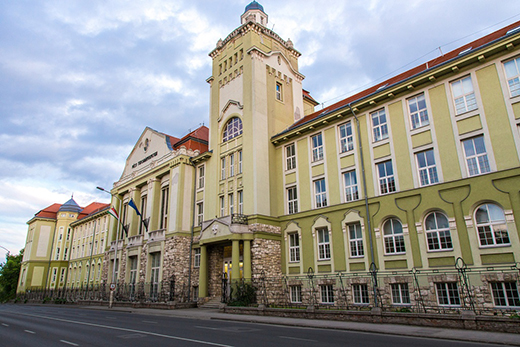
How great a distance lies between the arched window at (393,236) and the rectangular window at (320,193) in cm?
503

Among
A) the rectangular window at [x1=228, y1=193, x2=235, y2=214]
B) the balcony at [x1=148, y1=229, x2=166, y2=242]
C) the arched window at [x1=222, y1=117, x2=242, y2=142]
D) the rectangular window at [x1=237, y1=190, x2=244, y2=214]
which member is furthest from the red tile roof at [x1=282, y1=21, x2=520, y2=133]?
the balcony at [x1=148, y1=229, x2=166, y2=242]

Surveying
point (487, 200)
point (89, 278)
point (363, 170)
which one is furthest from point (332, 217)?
point (89, 278)

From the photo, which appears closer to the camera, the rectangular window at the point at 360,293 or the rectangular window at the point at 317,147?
the rectangular window at the point at 360,293

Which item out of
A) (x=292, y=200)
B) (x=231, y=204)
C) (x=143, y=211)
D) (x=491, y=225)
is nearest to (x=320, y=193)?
(x=292, y=200)

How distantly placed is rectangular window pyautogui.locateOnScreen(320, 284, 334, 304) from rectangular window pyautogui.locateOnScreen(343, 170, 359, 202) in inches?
232

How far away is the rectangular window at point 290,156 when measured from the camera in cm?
2822

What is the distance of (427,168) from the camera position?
65.5 ft

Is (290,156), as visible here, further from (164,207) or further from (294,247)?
(164,207)

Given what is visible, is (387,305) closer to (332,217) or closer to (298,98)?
(332,217)

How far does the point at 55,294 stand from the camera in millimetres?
57906

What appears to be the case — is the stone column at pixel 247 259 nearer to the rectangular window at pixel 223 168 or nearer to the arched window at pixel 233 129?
the rectangular window at pixel 223 168

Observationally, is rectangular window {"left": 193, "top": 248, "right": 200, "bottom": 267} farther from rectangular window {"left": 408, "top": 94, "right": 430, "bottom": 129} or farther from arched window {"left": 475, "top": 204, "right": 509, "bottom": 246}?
arched window {"left": 475, "top": 204, "right": 509, "bottom": 246}

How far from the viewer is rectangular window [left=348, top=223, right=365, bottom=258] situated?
22127 millimetres

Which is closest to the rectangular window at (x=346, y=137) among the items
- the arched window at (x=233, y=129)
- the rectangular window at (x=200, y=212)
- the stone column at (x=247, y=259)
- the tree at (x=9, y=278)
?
the arched window at (x=233, y=129)
